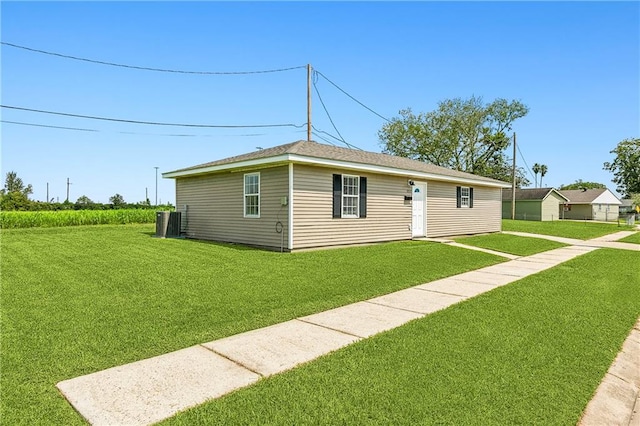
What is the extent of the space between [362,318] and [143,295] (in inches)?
128

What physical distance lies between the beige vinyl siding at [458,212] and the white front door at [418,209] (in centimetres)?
33

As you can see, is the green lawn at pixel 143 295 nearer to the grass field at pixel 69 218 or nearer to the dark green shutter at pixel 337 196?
the dark green shutter at pixel 337 196

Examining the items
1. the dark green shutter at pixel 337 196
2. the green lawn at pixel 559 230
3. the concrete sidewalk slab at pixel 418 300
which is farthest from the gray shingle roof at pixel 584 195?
the concrete sidewalk slab at pixel 418 300

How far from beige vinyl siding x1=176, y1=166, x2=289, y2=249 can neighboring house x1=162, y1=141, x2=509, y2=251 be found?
0.10ft

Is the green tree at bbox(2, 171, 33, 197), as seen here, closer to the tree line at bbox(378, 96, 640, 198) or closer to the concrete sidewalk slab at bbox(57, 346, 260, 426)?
the tree line at bbox(378, 96, 640, 198)

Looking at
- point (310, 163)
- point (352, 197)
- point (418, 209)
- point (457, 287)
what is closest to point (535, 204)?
point (418, 209)

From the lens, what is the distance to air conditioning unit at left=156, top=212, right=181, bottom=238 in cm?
1438

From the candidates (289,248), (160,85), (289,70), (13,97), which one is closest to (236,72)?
(289,70)

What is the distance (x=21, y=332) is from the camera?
3830 mm

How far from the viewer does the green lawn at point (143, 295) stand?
3092mm

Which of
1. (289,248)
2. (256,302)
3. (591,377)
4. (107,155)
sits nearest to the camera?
(591,377)

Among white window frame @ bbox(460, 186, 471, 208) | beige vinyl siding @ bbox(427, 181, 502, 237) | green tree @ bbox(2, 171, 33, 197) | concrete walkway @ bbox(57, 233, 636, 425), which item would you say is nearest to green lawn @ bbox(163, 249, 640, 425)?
concrete walkway @ bbox(57, 233, 636, 425)

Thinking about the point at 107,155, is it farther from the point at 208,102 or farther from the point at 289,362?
the point at 289,362

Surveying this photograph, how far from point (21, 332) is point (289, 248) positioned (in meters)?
7.13
